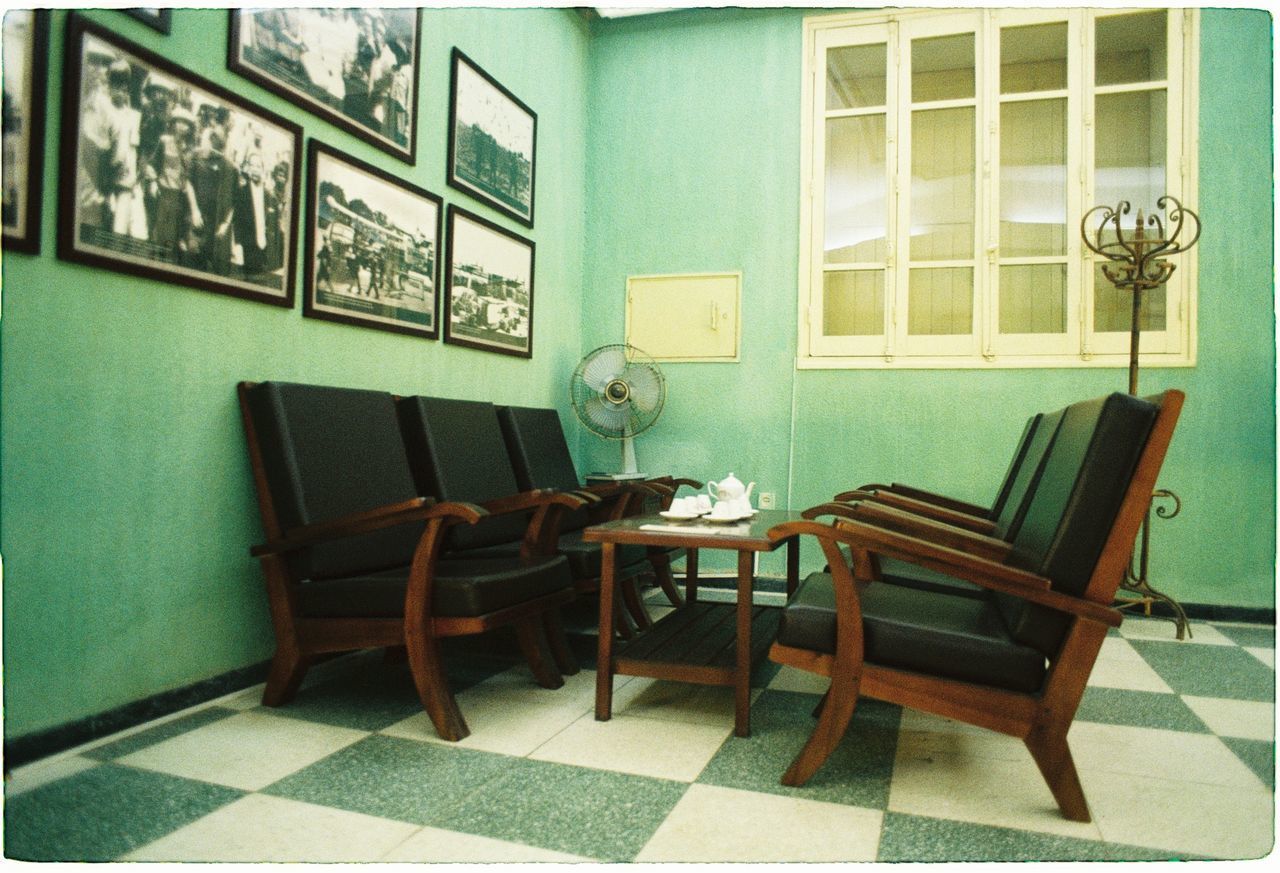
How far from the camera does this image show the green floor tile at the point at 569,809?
5.39 ft

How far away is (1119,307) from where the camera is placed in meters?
4.12

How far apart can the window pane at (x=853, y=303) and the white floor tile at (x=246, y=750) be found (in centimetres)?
333

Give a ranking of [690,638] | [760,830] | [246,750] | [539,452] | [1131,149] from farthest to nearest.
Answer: [1131,149], [539,452], [690,638], [246,750], [760,830]

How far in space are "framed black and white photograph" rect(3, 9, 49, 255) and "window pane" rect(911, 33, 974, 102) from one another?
4.04m

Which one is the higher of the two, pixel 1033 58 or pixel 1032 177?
pixel 1033 58

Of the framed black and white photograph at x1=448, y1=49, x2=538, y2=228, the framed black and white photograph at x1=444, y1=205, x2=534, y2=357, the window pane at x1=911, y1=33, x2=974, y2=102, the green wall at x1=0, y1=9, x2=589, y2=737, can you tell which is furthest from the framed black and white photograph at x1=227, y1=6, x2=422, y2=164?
the window pane at x1=911, y1=33, x2=974, y2=102

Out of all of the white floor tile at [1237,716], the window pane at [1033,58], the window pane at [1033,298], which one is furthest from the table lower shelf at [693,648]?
the window pane at [1033,58]

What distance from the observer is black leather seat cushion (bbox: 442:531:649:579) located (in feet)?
9.93

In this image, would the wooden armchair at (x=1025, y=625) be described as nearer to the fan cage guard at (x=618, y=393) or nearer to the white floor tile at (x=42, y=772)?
the white floor tile at (x=42, y=772)

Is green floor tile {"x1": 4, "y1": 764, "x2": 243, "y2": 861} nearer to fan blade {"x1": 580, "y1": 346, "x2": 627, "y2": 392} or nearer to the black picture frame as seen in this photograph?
the black picture frame

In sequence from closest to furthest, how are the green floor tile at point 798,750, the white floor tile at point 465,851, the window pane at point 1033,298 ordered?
the white floor tile at point 465,851 → the green floor tile at point 798,750 → the window pane at point 1033,298

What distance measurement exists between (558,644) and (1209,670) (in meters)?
2.50

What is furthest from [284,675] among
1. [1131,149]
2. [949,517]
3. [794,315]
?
[1131,149]

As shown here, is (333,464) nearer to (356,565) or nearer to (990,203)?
(356,565)
